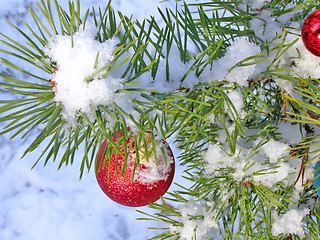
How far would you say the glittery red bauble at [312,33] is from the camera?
1.17 ft

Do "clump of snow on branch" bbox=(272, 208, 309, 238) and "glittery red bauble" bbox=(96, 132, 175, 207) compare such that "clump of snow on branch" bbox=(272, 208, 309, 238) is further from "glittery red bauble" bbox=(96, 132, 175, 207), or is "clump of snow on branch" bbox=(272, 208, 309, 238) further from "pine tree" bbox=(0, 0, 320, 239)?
"glittery red bauble" bbox=(96, 132, 175, 207)

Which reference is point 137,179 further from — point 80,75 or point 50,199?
point 50,199

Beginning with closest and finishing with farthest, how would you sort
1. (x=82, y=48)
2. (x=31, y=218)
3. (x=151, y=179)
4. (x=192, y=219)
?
1. (x=82, y=48)
2. (x=151, y=179)
3. (x=192, y=219)
4. (x=31, y=218)

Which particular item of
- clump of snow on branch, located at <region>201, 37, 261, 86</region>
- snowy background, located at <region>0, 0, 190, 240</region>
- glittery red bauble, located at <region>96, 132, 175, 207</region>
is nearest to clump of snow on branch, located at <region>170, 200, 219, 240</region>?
glittery red bauble, located at <region>96, 132, 175, 207</region>

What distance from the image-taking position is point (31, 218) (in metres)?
1.08

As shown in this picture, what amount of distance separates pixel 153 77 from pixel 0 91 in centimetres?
90

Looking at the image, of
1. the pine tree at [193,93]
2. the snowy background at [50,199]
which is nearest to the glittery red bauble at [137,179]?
the pine tree at [193,93]

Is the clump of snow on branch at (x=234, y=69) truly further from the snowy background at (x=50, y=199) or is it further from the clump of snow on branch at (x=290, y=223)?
the snowy background at (x=50, y=199)

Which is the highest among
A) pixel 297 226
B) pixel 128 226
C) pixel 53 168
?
pixel 53 168

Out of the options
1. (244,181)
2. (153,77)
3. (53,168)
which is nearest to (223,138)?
(244,181)

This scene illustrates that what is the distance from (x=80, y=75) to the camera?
0.97ft

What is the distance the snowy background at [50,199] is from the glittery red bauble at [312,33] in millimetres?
786

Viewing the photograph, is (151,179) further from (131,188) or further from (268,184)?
(268,184)

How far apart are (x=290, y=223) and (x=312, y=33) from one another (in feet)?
0.89
